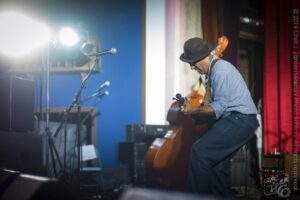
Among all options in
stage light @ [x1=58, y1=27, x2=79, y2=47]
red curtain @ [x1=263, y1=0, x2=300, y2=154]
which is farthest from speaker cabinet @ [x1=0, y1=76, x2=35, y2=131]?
red curtain @ [x1=263, y1=0, x2=300, y2=154]

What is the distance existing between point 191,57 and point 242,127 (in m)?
0.68

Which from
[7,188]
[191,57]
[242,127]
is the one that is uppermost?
[191,57]

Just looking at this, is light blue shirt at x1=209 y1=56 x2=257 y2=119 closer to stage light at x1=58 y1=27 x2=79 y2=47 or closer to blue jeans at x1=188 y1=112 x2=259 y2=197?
blue jeans at x1=188 y1=112 x2=259 y2=197

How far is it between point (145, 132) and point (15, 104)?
1620 millimetres

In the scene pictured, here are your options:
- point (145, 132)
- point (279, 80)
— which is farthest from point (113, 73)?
point (279, 80)

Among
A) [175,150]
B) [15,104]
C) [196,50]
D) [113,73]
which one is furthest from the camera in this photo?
[113,73]

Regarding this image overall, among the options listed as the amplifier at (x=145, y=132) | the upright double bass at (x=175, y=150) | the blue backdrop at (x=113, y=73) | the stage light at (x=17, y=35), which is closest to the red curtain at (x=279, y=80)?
the amplifier at (x=145, y=132)

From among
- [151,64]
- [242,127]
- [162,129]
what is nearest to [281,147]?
[162,129]

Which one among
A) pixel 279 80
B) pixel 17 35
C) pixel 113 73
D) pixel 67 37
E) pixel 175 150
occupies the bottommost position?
pixel 175 150

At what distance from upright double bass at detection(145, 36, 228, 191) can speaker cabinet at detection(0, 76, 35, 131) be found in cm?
131

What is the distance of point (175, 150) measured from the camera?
364 cm

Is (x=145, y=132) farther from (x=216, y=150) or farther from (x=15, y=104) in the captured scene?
(x=216, y=150)

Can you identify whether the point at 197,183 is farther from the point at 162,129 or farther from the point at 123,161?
the point at 123,161

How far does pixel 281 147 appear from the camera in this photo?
5.39 metres
